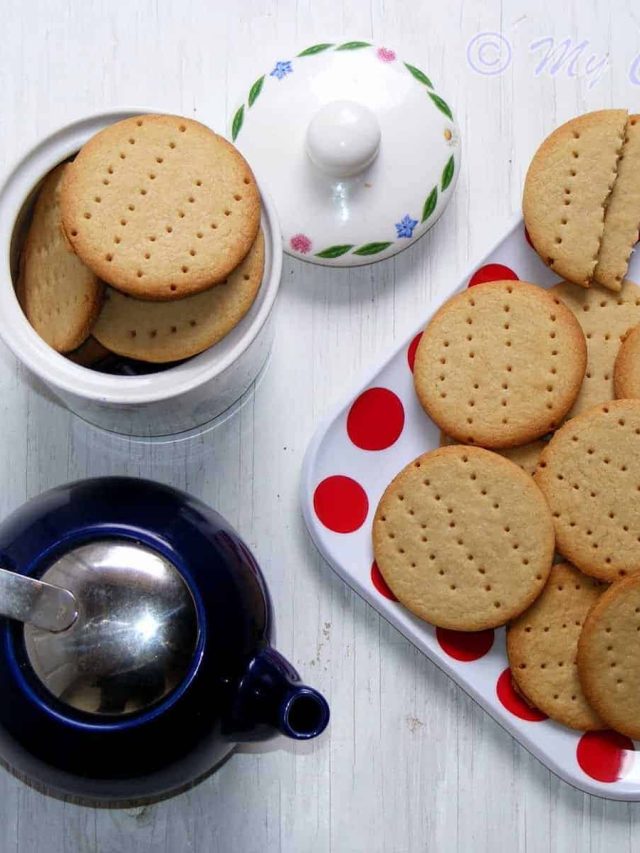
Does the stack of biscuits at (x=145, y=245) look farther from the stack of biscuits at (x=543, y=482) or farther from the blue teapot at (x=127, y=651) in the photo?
the stack of biscuits at (x=543, y=482)

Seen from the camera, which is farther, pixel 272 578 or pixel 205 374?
pixel 272 578

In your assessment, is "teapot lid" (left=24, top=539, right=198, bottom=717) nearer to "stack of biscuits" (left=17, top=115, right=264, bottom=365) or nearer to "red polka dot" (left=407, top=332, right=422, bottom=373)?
"stack of biscuits" (left=17, top=115, right=264, bottom=365)

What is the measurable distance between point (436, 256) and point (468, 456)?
167mm

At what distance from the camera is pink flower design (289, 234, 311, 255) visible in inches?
31.2

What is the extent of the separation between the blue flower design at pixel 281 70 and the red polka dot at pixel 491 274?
0.21 meters

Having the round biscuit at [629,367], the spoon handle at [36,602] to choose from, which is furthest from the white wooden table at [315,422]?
the spoon handle at [36,602]

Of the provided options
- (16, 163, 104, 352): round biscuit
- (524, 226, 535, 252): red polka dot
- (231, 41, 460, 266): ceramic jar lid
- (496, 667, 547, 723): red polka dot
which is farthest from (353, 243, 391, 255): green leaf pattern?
(496, 667, 547, 723): red polka dot

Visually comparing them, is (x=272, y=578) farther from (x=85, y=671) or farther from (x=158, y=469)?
(x=85, y=671)

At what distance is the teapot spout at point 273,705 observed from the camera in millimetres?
586

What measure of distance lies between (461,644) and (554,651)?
0.22 ft

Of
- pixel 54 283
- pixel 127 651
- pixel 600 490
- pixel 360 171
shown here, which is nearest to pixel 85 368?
pixel 54 283

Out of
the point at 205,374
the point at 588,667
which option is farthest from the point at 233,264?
the point at 588,667

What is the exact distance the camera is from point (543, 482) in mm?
782

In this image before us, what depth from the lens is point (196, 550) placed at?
0.64 metres
